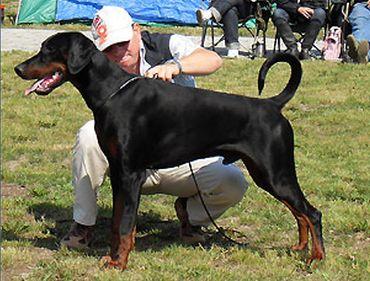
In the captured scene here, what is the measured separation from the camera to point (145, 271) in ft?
13.1

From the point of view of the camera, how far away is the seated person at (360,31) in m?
10.5

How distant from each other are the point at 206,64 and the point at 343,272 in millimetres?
1364

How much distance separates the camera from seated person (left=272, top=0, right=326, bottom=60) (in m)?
11.5

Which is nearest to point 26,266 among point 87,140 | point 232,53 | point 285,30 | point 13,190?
point 87,140

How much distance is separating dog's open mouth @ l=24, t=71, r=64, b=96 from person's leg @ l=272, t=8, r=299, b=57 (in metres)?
7.86

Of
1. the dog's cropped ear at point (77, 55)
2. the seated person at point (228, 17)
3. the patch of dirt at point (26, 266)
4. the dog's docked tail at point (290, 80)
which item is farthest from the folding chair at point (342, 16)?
the dog's cropped ear at point (77, 55)

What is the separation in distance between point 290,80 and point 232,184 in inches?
28.1

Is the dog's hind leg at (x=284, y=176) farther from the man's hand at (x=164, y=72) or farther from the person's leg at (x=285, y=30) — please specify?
the person's leg at (x=285, y=30)

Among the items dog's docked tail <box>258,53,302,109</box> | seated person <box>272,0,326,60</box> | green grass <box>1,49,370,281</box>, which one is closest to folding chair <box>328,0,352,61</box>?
seated person <box>272,0,326,60</box>

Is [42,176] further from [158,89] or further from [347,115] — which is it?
[347,115]

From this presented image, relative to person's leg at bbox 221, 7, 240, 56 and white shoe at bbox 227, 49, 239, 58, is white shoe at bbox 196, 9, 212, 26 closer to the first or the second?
person's leg at bbox 221, 7, 240, 56

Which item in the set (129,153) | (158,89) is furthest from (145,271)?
(158,89)

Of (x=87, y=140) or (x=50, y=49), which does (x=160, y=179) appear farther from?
(x=50, y=49)

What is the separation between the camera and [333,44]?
11680mm
